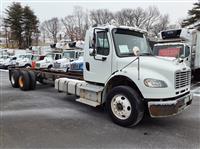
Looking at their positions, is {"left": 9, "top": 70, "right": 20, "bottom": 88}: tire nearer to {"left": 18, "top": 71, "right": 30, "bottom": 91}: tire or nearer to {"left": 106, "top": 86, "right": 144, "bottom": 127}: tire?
{"left": 18, "top": 71, "right": 30, "bottom": 91}: tire

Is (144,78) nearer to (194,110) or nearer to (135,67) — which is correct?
(135,67)

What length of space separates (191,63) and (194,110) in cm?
687

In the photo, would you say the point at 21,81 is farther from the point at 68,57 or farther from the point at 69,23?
the point at 69,23

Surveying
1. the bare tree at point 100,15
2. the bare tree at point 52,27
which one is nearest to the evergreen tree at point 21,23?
the bare tree at point 52,27

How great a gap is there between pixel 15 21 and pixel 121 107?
2132 inches

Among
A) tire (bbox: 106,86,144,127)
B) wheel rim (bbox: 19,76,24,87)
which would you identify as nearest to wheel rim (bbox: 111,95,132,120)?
tire (bbox: 106,86,144,127)

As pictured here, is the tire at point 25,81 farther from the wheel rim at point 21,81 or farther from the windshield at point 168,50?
the windshield at point 168,50

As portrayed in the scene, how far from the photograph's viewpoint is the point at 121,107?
513cm

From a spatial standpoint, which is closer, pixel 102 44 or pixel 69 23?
pixel 102 44

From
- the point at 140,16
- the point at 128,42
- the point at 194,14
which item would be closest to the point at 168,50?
the point at 128,42

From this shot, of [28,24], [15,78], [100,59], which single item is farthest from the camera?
[28,24]

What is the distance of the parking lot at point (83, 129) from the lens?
167 inches

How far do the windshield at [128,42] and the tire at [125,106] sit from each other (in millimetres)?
978

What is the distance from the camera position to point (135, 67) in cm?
501
